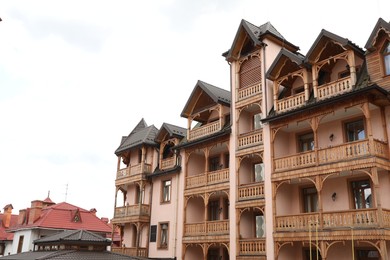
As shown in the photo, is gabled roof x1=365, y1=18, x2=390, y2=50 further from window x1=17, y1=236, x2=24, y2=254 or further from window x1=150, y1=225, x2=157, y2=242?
window x1=17, y1=236, x2=24, y2=254

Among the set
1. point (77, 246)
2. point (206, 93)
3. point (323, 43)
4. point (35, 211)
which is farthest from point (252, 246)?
point (35, 211)

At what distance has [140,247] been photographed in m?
32.9

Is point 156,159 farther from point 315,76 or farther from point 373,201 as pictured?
point 373,201

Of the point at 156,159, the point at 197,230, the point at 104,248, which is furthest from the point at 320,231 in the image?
the point at 156,159

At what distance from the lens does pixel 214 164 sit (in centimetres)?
3061

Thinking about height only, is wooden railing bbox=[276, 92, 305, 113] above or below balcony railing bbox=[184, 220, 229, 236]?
above

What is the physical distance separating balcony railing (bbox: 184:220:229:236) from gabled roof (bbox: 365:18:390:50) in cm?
1321

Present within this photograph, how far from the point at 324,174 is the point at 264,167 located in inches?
163

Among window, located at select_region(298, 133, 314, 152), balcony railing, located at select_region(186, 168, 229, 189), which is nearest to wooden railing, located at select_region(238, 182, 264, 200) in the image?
balcony railing, located at select_region(186, 168, 229, 189)

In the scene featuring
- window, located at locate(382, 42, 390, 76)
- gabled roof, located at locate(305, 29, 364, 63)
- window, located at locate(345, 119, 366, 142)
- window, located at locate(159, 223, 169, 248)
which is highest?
gabled roof, located at locate(305, 29, 364, 63)

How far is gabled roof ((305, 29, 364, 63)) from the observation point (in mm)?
21391

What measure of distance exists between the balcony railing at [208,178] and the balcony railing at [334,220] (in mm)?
5596

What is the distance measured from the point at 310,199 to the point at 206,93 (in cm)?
1120

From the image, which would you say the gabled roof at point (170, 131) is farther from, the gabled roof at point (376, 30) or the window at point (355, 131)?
the gabled roof at point (376, 30)
